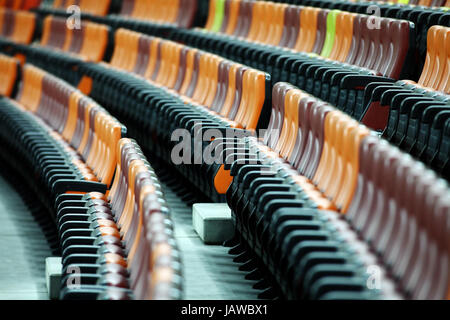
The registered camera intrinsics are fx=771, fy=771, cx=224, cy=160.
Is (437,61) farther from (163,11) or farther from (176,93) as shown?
(163,11)

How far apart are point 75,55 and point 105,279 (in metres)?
1.34

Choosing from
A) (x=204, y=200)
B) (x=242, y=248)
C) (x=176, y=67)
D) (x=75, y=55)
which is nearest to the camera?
(x=242, y=248)

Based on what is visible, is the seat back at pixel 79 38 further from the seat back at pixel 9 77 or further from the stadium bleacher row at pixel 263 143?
the seat back at pixel 9 77

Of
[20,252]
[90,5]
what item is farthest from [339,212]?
[90,5]

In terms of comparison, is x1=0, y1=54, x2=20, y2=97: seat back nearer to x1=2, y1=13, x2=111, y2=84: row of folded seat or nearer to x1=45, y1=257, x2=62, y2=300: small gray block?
x1=2, y1=13, x2=111, y2=84: row of folded seat

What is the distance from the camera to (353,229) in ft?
2.04

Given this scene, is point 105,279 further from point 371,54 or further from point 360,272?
point 371,54

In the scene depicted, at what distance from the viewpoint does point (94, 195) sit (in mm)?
906

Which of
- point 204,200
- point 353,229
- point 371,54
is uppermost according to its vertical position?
point 371,54

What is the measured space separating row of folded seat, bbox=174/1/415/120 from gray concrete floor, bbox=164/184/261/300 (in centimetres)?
25

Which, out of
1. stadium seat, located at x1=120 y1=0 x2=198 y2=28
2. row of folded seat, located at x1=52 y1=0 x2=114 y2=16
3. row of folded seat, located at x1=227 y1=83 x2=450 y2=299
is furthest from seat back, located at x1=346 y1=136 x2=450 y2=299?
row of folded seat, located at x1=52 y1=0 x2=114 y2=16

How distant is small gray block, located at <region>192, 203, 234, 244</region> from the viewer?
36.7 inches

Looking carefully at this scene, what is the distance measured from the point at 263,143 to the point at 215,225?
12cm

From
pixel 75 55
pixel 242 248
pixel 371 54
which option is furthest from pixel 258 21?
pixel 242 248
